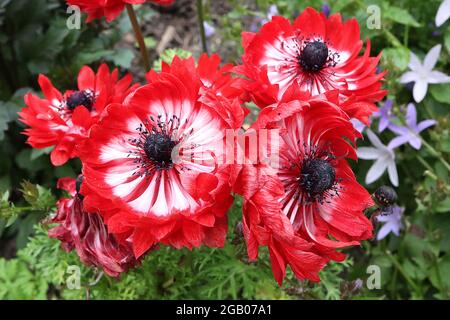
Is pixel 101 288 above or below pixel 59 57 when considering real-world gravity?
below

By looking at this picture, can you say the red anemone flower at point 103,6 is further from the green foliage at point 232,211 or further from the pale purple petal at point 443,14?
the pale purple petal at point 443,14

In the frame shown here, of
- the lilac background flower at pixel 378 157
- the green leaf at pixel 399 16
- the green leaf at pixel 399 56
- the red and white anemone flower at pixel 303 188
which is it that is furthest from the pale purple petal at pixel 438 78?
the red and white anemone flower at pixel 303 188

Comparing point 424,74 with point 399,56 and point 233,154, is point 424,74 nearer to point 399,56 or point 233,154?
point 399,56

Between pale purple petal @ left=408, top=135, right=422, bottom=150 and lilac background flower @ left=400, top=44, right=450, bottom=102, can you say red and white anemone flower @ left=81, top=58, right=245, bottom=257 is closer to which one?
pale purple petal @ left=408, top=135, right=422, bottom=150

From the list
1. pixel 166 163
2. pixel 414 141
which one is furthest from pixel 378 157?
pixel 166 163

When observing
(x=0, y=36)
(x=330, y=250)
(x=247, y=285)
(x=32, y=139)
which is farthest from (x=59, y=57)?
(x=330, y=250)

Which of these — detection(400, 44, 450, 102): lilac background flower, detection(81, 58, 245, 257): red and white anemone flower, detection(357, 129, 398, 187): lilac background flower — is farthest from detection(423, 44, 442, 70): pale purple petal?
detection(81, 58, 245, 257): red and white anemone flower

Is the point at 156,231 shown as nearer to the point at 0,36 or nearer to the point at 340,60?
the point at 340,60
